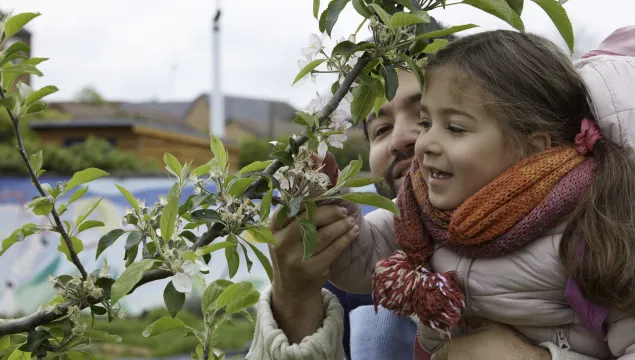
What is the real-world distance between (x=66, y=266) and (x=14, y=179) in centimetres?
222

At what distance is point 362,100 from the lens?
1189mm

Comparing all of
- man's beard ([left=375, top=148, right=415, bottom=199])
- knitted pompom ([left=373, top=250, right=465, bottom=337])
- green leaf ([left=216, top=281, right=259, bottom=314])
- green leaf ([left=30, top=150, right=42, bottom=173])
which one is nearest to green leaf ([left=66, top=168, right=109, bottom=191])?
green leaf ([left=30, top=150, right=42, bottom=173])

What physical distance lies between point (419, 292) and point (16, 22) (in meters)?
0.91

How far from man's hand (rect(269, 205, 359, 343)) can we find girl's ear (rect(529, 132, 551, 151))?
1.37 feet

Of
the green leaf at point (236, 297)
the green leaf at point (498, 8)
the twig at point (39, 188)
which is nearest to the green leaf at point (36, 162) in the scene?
the twig at point (39, 188)

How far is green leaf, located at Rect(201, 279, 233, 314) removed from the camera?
127 cm

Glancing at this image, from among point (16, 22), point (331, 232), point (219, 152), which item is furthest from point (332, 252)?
point (16, 22)

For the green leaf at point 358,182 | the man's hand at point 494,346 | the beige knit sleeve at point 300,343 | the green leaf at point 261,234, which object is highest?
the green leaf at point 358,182

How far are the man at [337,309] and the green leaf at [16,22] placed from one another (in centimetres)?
62

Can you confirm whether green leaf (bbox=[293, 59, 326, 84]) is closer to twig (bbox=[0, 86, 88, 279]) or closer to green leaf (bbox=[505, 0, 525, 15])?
green leaf (bbox=[505, 0, 525, 15])

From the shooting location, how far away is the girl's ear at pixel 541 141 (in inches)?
59.7

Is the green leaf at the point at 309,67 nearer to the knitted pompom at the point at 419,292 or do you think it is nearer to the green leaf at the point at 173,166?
the green leaf at the point at 173,166

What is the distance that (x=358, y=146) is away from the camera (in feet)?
56.5

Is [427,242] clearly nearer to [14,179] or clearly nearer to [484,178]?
[484,178]
